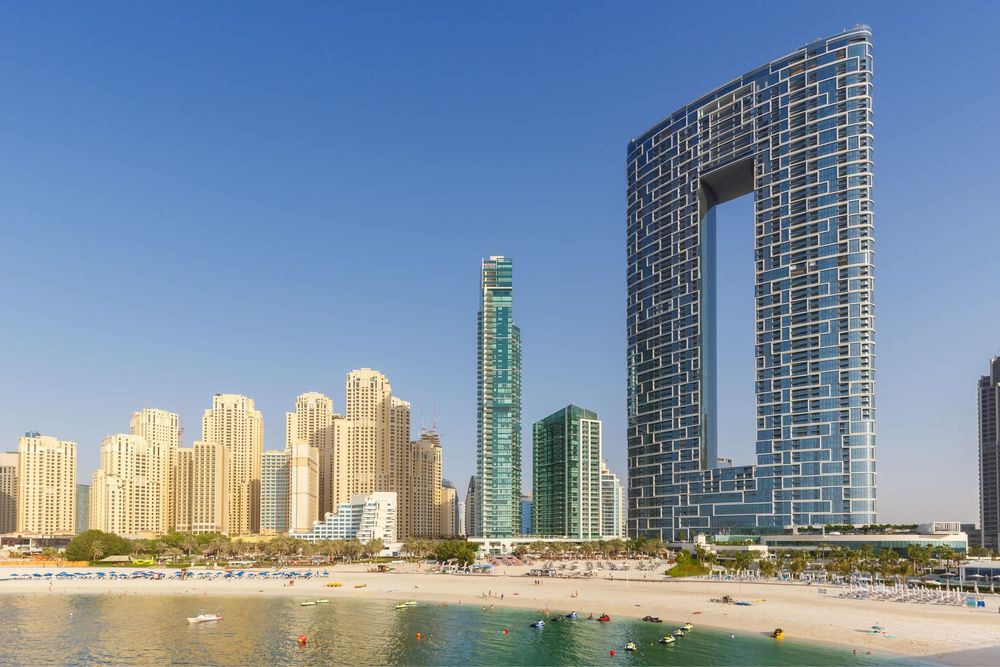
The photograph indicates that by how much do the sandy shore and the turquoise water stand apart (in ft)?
20.2

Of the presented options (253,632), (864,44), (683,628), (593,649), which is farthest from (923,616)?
(864,44)

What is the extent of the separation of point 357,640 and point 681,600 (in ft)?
165

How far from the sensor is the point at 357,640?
99.2 metres

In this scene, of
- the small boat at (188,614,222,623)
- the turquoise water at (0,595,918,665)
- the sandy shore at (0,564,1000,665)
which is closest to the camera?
the turquoise water at (0,595,918,665)

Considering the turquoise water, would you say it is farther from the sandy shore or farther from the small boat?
the sandy shore

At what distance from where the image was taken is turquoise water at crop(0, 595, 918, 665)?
288ft

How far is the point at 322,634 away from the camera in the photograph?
102750mm

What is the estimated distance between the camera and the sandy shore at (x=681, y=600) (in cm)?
9244

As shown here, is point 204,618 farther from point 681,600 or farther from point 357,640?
point 681,600

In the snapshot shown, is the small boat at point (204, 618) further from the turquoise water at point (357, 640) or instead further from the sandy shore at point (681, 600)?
the sandy shore at point (681, 600)

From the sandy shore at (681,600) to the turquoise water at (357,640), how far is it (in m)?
6.15

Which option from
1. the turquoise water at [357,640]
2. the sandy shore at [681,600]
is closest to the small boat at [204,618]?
the turquoise water at [357,640]

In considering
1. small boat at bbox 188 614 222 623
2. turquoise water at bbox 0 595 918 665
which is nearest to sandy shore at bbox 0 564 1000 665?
turquoise water at bbox 0 595 918 665

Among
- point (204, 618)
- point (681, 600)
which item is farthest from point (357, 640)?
point (681, 600)
